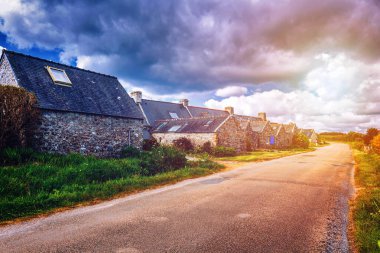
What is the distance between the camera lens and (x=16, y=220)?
5559mm

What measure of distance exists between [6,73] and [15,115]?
602 cm

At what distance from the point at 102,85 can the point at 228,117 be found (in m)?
14.5

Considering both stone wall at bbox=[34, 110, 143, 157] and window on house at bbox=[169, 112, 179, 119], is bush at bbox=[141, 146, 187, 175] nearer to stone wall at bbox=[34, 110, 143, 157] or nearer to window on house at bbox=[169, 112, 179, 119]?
stone wall at bbox=[34, 110, 143, 157]

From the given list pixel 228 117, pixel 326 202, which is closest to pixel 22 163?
pixel 326 202

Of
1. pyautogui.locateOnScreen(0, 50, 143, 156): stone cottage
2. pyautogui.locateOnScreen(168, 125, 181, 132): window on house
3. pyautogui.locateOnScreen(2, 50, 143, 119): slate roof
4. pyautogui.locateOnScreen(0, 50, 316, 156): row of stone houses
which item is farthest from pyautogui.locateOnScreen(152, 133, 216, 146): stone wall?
pyautogui.locateOnScreen(2, 50, 143, 119): slate roof

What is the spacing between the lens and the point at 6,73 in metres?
15.1

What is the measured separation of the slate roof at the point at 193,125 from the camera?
2639cm

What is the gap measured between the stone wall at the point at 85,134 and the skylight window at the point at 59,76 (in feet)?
9.99

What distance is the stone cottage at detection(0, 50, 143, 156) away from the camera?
14.1 meters

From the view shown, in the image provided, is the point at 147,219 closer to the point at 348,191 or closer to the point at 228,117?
the point at 348,191

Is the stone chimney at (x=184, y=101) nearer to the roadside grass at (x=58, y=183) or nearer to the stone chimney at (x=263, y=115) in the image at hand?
the stone chimney at (x=263, y=115)

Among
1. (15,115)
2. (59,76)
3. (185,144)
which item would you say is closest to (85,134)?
(15,115)

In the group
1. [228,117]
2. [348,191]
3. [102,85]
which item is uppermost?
[102,85]

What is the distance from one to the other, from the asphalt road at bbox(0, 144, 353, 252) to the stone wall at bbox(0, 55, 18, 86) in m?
12.7
